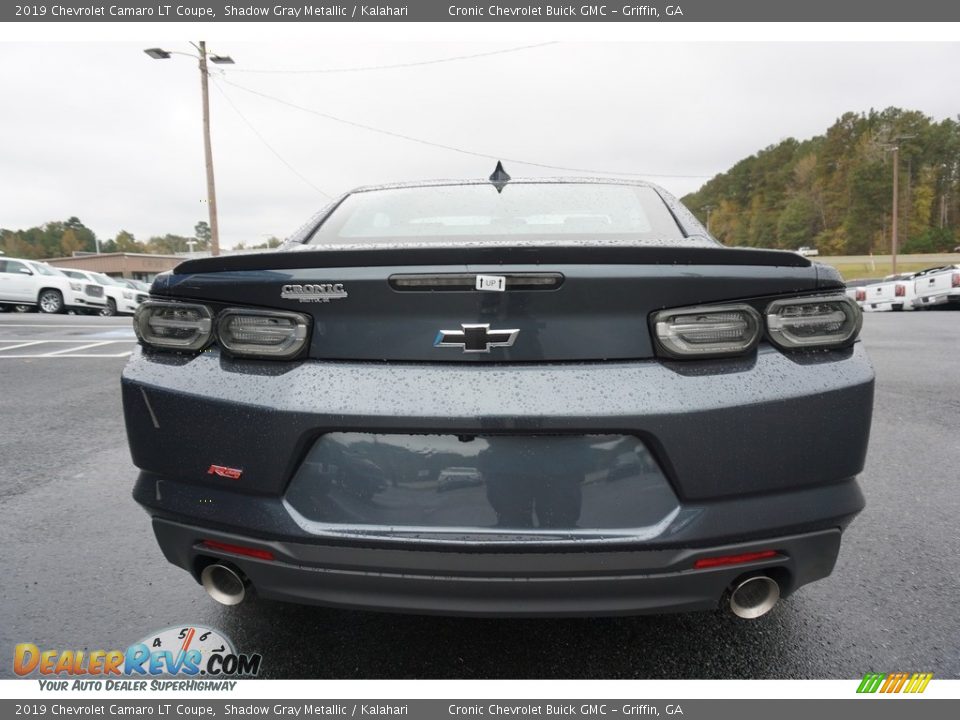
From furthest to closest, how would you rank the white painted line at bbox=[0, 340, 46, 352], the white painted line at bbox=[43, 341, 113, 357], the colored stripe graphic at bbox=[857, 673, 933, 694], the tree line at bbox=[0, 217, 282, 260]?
the tree line at bbox=[0, 217, 282, 260] < the white painted line at bbox=[0, 340, 46, 352] < the white painted line at bbox=[43, 341, 113, 357] < the colored stripe graphic at bbox=[857, 673, 933, 694]

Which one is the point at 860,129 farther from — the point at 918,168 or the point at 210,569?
the point at 210,569

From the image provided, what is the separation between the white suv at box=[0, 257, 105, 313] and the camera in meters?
18.2

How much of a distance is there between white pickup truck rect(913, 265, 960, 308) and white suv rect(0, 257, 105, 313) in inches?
1031

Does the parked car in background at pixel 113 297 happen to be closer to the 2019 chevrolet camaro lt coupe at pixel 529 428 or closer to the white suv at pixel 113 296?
the white suv at pixel 113 296

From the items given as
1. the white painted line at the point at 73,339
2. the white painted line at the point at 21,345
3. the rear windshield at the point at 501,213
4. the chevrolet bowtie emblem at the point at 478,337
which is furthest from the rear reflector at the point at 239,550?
the white painted line at the point at 73,339

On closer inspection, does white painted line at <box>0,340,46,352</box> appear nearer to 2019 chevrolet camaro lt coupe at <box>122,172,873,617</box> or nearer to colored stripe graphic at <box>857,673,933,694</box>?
2019 chevrolet camaro lt coupe at <box>122,172,873,617</box>

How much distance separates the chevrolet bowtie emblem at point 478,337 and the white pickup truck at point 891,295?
2129 cm

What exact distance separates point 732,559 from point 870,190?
82115 mm

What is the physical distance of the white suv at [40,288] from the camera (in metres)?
18.2

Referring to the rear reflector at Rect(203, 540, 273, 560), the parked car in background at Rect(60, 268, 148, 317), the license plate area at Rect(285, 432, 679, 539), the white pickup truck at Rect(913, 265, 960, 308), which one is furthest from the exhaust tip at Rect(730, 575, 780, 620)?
the parked car in background at Rect(60, 268, 148, 317)

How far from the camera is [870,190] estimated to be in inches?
2645

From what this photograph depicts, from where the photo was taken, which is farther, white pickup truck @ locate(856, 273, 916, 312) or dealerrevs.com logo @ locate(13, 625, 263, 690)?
white pickup truck @ locate(856, 273, 916, 312)
